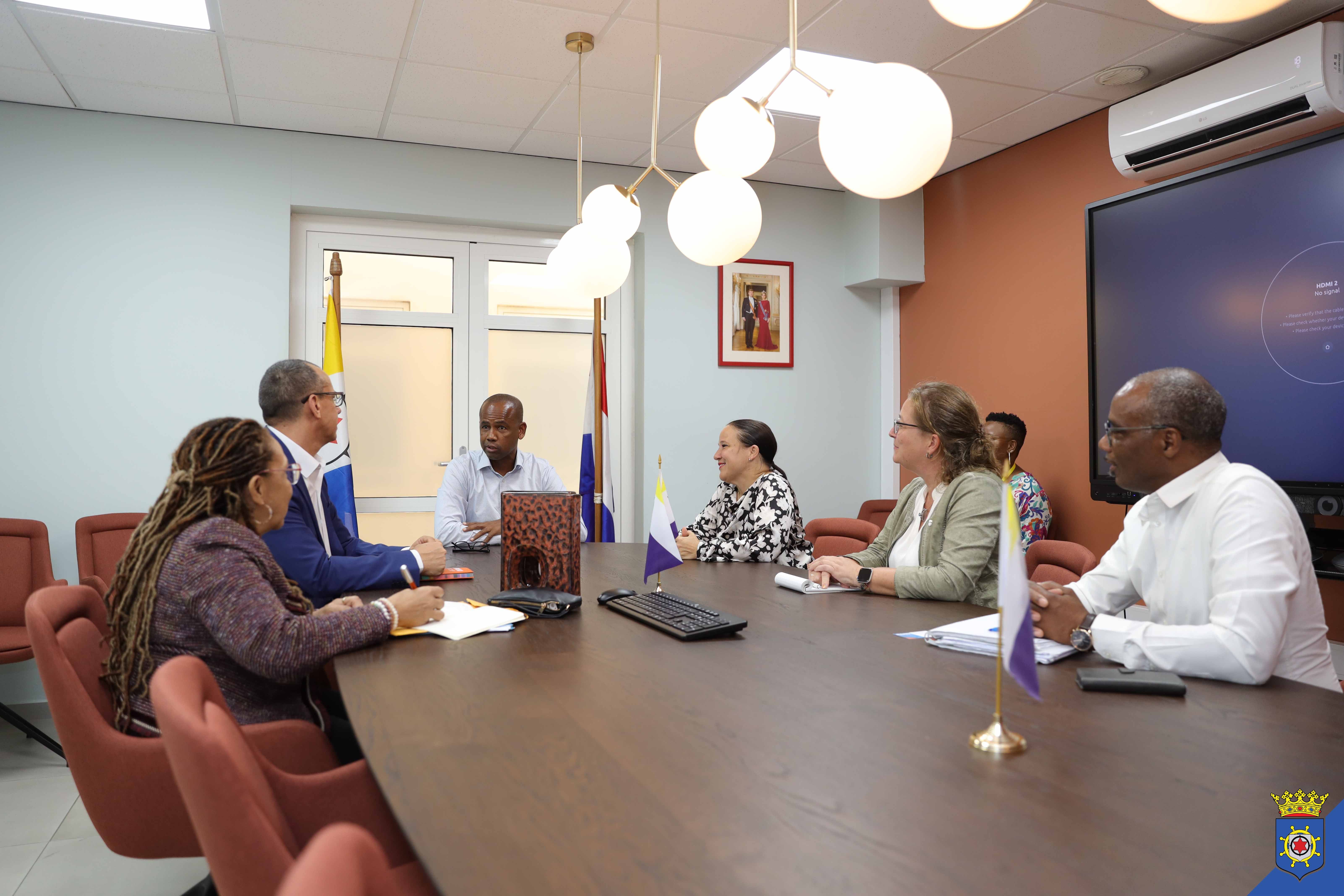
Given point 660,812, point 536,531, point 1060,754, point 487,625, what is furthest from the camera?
point 536,531

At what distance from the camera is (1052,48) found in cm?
342

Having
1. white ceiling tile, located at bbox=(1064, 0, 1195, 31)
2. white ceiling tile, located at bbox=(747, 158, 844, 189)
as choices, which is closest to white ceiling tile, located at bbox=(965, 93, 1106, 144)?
white ceiling tile, located at bbox=(1064, 0, 1195, 31)

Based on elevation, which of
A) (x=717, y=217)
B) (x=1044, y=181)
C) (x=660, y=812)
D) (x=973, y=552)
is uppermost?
(x=1044, y=181)

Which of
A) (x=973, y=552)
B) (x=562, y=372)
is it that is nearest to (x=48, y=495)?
(x=562, y=372)

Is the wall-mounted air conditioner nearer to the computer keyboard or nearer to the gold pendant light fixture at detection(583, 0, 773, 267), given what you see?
the gold pendant light fixture at detection(583, 0, 773, 267)

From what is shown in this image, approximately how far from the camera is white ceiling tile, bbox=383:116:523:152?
4289mm

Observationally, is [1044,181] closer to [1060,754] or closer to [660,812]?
[1060,754]

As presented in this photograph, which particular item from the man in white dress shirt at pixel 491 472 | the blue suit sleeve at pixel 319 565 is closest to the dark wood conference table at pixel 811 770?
the blue suit sleeve at pixel 319 565

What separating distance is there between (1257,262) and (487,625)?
315 cm

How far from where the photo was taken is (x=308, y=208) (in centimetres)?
454

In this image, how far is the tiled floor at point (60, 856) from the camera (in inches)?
98.0

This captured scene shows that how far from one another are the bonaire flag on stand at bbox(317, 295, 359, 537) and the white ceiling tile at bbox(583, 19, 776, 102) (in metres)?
1.78

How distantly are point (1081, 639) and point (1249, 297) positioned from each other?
2.36 metres

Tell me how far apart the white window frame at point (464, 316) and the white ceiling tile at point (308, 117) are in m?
0.47
